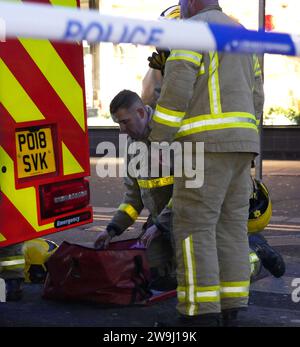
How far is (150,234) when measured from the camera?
4438 millimetres

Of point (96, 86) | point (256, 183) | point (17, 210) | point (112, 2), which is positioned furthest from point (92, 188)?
point (17, 210)

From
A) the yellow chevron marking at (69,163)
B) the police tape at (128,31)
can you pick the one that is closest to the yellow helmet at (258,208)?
the yellow chevron marking at (69,163)

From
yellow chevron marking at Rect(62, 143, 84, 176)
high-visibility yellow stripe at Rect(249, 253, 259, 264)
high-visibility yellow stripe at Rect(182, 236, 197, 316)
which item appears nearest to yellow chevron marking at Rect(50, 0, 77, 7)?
yellow chevron marking at Rect(62, 143, 84, 176)

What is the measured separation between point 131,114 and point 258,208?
1.00 m

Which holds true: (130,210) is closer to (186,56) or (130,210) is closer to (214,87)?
(214,87)

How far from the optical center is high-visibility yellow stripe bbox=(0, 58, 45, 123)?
3.87 m

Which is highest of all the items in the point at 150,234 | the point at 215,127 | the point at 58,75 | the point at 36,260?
the point at 58,75

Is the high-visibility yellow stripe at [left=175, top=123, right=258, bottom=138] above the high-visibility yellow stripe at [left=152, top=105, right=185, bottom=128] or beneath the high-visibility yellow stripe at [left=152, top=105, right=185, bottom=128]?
beneath

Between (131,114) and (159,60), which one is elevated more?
(159,60)

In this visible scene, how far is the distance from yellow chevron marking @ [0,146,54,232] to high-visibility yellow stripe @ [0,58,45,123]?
191mm

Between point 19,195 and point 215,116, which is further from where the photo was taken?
point 19,195

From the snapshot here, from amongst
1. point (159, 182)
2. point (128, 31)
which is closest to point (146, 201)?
point (159, 182)

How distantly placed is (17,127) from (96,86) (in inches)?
359

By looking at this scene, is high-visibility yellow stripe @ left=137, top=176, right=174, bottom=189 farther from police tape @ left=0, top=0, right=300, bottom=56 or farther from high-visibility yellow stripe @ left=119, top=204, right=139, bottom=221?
police tape @ left=0, top=0, right=300, bottom=56
